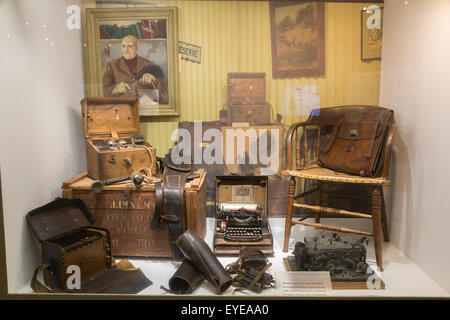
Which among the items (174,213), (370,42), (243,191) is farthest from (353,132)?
(174,213)

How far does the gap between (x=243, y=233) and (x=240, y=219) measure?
0.53 ft

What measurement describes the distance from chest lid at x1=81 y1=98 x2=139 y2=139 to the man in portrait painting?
0.26 feet

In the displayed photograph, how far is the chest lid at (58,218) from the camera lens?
2383 millimetres

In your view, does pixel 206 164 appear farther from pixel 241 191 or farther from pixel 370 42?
pixel 370 42

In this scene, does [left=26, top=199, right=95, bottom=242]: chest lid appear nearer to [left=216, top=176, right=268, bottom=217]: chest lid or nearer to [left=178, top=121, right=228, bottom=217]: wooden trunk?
[left=178, top=121, right=228, bottom=217]: wooden trunk

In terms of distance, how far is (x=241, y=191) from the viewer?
3.12 m

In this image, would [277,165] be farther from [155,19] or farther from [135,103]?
[155,19]

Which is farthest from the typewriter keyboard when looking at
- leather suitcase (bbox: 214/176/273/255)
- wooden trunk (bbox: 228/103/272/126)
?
wooden trunk (bbox: 228/103/272/126)

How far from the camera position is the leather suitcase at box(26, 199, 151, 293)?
228cm

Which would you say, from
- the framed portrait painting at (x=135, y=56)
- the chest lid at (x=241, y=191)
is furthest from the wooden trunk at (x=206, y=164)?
the framed portrait painting at (x=135, y=56)

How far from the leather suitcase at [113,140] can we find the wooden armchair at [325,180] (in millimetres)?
1272

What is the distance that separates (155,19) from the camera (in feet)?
8.20

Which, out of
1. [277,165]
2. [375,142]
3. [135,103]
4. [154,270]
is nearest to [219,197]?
[277,165]

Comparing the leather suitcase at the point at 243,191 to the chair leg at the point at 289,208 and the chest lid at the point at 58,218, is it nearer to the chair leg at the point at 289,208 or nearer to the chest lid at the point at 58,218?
the chair leg at the point at 289,208
